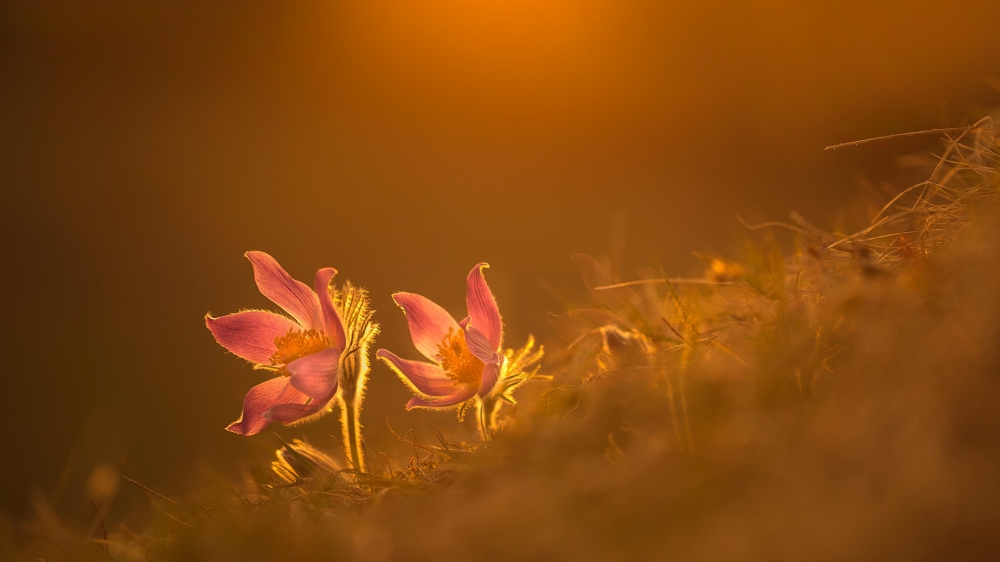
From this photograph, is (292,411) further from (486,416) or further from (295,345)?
(486,416)

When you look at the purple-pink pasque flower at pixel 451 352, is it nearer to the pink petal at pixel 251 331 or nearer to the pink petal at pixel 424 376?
the pink petal at pixel 424 376

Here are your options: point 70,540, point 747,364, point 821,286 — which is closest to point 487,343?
point 747,364

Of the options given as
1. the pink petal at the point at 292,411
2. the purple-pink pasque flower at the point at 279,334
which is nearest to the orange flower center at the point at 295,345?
the purple-pink pasque flower at the point at 279,334

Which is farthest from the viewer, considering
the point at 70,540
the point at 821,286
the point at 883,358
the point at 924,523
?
the point at 70,540

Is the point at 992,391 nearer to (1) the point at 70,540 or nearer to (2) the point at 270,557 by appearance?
(2) the point at 270,557

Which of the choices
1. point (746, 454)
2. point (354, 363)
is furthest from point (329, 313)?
point (746, 454)

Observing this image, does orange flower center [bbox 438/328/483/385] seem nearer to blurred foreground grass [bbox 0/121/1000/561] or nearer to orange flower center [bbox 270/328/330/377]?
blurred foreground grass [bbox 0/121/1000/561]
